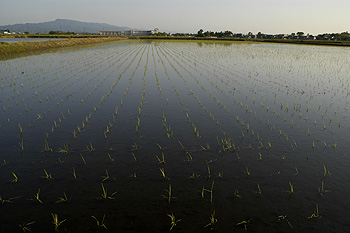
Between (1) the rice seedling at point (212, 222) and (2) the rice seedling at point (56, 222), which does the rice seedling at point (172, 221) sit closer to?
(1) the rice seedling at point (212, 222)

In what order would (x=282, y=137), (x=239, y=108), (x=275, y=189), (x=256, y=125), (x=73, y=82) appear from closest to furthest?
(x=275, y=189) → (x=282, y=137) → (x=256, y=125) → (x=239, y=108) → (x=73, y=82)

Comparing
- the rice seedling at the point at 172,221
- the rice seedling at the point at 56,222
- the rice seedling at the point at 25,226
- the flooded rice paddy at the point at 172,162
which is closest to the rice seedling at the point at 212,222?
the flooded rice paddy at the point at 172,162

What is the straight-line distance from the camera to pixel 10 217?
3135 millimetres

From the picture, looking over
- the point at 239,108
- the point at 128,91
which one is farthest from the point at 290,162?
the point at 128,91

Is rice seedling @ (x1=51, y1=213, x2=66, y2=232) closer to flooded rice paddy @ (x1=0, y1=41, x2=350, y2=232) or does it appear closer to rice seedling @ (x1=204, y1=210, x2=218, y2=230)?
flooded rice paddy @ (x1=0, y1=41, x2=350, y2=232)

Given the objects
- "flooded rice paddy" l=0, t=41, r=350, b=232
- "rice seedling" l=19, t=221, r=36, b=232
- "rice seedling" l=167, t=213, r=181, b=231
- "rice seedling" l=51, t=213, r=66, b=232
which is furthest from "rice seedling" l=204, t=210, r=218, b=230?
"rice seedling" l=19, t=221, r=36, b=232

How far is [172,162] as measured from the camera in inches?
182

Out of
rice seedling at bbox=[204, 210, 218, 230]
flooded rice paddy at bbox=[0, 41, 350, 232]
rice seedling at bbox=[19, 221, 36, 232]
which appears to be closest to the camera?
rice seedling at bbox=[19, 221, 36, 232]

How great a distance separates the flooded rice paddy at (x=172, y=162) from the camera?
321 cm

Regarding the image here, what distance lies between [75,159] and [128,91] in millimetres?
5793

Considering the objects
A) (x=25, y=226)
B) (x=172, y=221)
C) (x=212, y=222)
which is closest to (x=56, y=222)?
(x=25, y=226)

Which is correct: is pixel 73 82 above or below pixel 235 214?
above

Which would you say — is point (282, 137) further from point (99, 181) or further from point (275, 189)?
point (99, 181)

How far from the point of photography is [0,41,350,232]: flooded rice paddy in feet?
10.5
